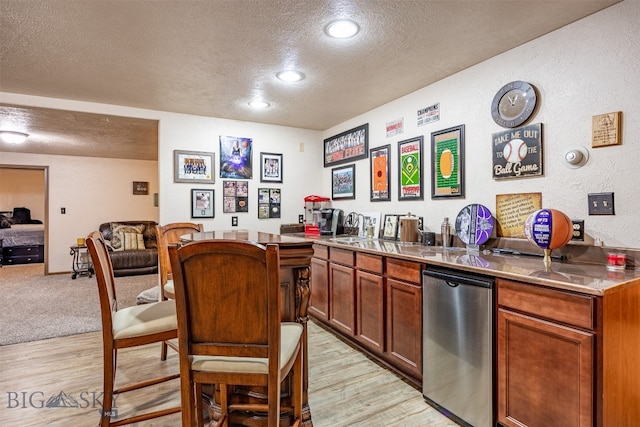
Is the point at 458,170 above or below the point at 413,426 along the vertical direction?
above

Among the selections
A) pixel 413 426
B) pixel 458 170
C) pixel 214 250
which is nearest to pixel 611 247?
pixel 458 170

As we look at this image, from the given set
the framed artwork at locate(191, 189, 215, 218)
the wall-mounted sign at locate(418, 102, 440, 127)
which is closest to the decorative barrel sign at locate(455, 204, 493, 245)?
the wall-mounted sign at locate(418, 102, 440, 127)

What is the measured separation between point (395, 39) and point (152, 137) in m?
4.04

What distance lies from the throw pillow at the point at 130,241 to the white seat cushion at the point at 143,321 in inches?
196

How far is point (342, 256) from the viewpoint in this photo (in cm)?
293

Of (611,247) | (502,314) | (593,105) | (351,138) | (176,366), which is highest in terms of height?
(351,138)

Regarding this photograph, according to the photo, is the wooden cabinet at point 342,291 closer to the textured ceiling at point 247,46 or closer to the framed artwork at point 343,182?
the framed artwork at point 343,182

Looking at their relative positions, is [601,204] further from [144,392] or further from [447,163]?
[144,392]

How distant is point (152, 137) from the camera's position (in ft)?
16.0

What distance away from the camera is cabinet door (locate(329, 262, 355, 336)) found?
2820mm

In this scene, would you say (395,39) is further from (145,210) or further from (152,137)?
(145,210)

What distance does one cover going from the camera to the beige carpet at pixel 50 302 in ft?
10.7

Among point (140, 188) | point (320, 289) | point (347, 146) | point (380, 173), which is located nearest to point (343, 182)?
point (347, 146)

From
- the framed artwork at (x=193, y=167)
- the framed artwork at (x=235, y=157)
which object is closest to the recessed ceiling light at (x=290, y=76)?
the framed artwork at (x=235, y=157)
